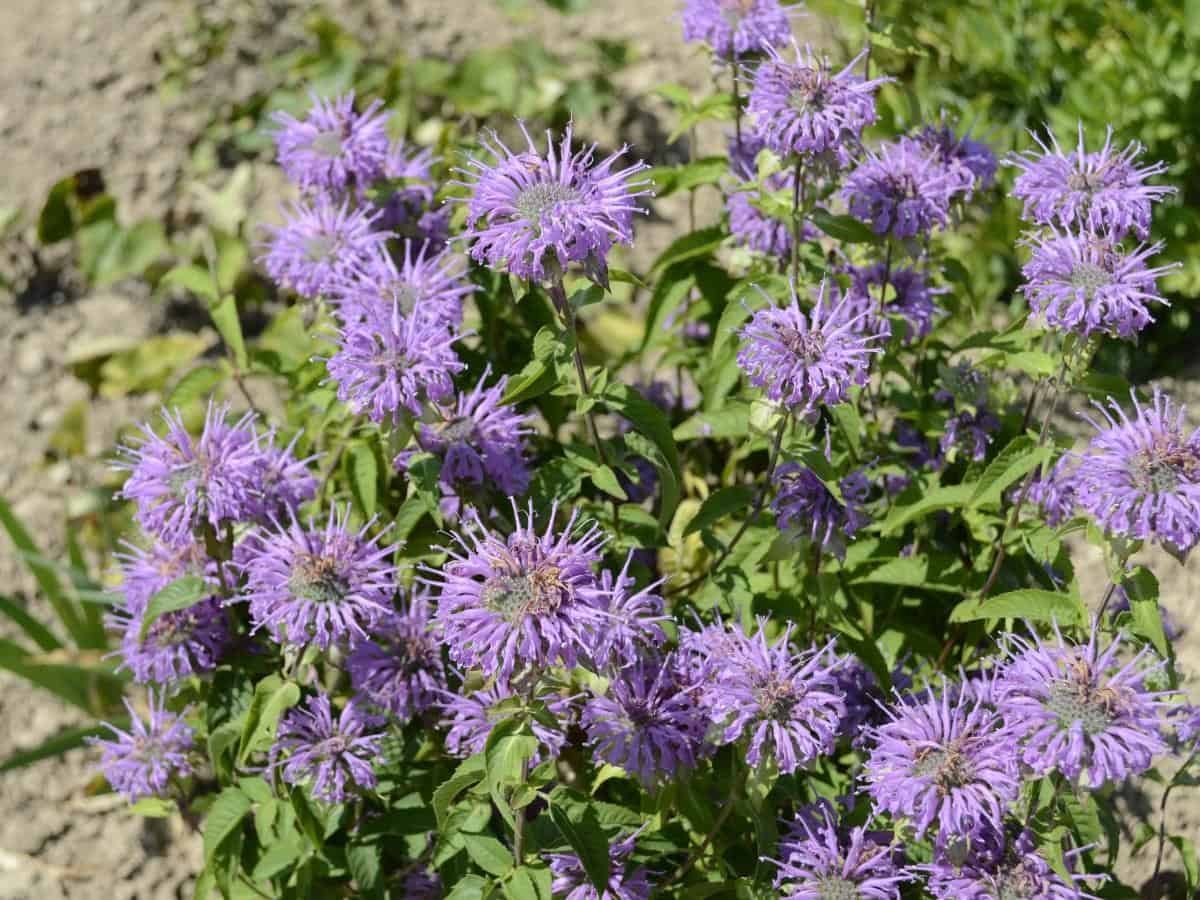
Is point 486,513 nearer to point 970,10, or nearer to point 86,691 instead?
point 86,691

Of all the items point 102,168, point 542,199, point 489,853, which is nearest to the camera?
point 542,199

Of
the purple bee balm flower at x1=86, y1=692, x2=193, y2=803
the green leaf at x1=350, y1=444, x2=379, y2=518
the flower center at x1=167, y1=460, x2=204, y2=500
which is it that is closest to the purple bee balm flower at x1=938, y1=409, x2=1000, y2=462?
the green leaf at x1=350, y1=444, x2=379, y2=518

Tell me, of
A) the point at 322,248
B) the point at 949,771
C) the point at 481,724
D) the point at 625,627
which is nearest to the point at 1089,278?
the point at 949,771

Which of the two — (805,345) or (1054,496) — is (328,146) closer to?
(805,345)

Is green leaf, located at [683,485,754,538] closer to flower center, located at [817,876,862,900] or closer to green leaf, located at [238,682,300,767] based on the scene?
flower center, located at [817,876,862,900]

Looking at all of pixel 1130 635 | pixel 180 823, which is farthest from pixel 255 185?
pixel 1130 635
